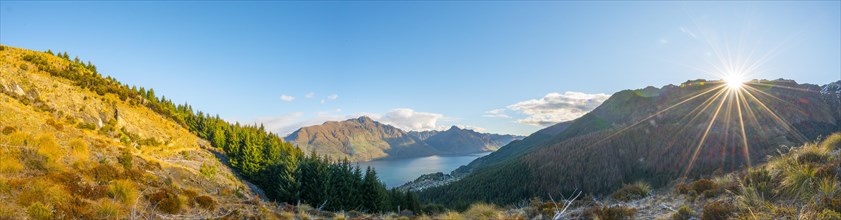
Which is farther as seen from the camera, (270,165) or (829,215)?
(270,165)

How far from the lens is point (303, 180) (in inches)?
1839

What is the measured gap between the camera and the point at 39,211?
9.64 meters

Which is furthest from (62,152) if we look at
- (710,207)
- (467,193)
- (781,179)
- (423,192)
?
(423,192)

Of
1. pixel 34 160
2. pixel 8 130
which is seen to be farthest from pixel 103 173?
pixel 8 130

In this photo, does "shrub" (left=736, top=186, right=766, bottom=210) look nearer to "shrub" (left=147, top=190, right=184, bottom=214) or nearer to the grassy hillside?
the grassy hillside

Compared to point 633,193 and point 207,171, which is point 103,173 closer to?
point 207,171

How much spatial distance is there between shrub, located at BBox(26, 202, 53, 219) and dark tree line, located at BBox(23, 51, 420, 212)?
3175 cm

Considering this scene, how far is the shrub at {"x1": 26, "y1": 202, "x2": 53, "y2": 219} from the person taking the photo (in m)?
9.52

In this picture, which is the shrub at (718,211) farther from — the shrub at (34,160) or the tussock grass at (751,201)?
the shrub at (34,160)

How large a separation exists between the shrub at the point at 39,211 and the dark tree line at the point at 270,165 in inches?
1250

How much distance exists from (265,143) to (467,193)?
98.2 meters

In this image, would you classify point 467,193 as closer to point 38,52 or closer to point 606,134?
point 606,134

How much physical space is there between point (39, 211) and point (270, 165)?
4415 centimetres

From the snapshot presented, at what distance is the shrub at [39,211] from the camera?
31.2 feet
